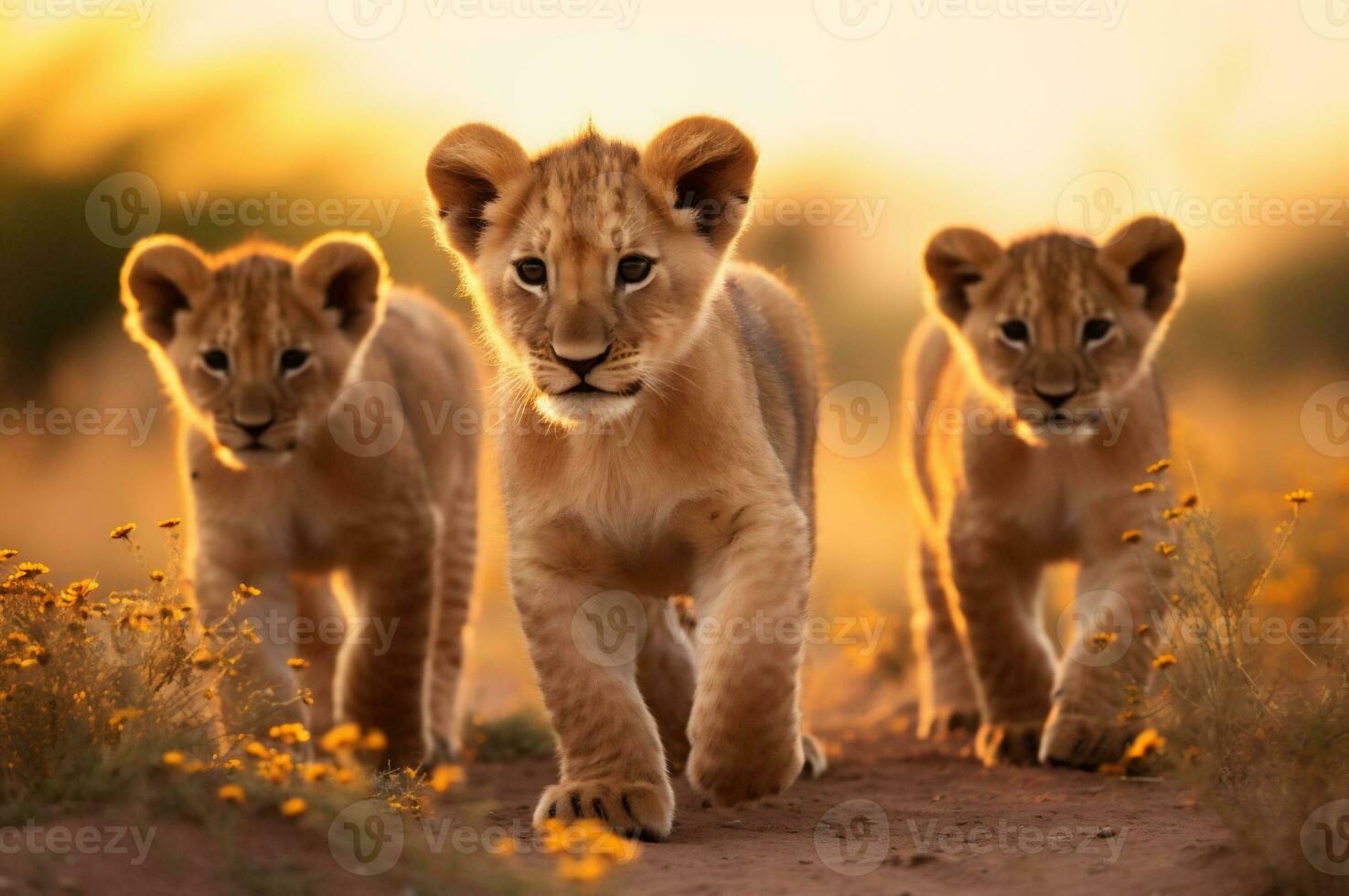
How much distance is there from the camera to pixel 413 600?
739cm

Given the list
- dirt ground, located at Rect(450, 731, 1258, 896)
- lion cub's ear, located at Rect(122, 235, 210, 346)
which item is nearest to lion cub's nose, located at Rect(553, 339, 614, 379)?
dirt ground, located at Rect(450, 731, 1258, 896)

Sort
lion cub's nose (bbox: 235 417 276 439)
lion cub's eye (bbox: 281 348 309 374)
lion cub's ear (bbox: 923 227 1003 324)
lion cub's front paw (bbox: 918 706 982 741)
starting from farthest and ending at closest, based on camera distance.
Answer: lion cub's front paw (bbox: 918 706 982 741) < lion cub's ear (bbox: 923 227 1003 324) < lion cub's eye (bbox: 281 348 309 374) < lion cub's nose (bbox: 235 417 276 439)

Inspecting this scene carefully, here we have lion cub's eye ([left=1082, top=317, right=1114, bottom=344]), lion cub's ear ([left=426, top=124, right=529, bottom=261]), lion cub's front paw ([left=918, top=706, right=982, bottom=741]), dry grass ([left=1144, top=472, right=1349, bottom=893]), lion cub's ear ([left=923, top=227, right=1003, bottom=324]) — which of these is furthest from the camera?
lion cub's front paw ([left=918, top=706, right=982, bottom=741])

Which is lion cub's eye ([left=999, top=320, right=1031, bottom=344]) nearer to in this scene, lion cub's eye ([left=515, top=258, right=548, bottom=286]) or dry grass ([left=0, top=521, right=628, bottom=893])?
lion cub's eye ([left=515, top=258, right=548, bottom=286])

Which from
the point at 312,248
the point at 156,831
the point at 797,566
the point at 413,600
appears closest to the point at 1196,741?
the point at 797,566

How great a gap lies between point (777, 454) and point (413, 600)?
2088mm

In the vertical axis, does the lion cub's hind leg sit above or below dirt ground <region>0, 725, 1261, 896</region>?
below

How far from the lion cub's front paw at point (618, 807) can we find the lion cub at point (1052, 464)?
2227 millimetres

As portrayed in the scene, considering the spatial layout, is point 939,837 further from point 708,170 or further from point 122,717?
point 122,717

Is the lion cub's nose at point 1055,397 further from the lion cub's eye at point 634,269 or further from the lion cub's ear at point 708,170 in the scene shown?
the lion cub's eye at point 634,269

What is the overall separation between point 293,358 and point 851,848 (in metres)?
3.27

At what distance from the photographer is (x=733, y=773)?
516 cm

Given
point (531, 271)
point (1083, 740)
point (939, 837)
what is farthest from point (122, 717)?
point (1083, 740)

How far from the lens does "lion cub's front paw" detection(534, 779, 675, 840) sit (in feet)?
16.7
